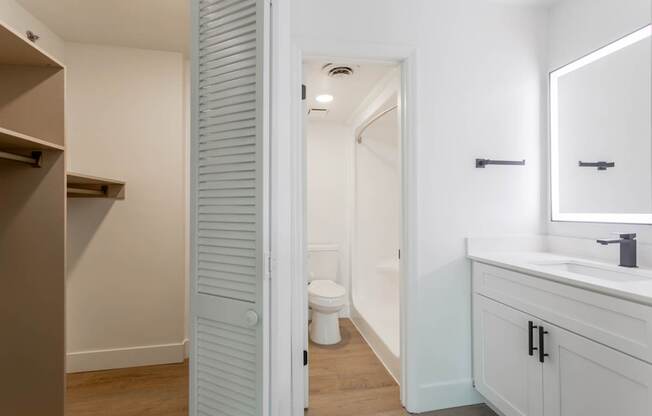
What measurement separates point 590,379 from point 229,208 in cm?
158

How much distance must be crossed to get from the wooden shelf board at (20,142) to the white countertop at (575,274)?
2.29 meters

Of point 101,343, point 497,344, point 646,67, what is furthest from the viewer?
point 101,343

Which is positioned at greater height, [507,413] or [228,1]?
[228,1]

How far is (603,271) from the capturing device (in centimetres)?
166

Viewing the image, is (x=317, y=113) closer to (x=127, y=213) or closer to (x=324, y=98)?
(x=324, y=98)

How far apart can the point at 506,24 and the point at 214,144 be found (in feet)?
6.68

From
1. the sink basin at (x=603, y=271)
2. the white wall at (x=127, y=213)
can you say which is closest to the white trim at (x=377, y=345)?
the sink basin at (x=603, y=271)

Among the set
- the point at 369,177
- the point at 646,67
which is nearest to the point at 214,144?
the point at 646,67

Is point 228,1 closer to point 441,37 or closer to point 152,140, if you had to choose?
point 441,37

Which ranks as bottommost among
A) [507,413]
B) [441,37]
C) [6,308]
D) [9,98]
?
[507,413]

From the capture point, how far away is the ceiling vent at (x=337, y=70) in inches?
92.7

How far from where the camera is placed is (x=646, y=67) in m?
1.64

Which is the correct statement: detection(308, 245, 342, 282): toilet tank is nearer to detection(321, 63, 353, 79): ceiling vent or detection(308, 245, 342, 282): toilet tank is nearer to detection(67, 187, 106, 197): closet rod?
detection(321, 63, 353, 79): ceiling vent

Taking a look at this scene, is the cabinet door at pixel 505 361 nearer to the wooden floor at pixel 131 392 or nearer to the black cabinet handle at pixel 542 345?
the black cabinet handle at pixel 542 345
